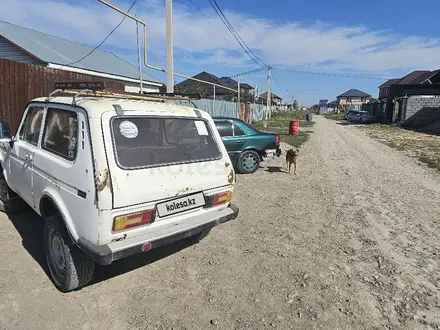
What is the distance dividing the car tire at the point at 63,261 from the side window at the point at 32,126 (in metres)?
1.06

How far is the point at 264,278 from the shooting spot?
318cm

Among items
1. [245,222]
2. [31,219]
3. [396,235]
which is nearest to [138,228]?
[245,222]

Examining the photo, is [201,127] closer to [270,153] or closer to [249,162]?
[249,162]

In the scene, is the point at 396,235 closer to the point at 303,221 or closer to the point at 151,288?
the point at 303,221

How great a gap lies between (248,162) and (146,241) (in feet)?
18.0

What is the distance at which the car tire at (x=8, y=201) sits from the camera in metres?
4.42

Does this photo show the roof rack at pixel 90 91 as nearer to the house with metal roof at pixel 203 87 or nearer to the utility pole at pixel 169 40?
the utility pole at pixel 169 40

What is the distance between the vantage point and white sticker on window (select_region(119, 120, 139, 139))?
2734mm

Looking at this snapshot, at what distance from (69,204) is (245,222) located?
A: 2.74m

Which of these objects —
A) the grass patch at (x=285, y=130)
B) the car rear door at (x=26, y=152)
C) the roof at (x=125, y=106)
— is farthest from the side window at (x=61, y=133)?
the grass patch at (x=285, y=130)

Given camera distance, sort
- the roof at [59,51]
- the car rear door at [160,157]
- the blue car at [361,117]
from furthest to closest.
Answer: the blue car at [361,117]
the roof at [59,51]
the car rear door at [160,157]

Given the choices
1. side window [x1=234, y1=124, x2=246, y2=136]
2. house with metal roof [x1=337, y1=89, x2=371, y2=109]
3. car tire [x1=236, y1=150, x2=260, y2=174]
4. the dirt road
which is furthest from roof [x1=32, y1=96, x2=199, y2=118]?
house with metal roof [x1=337, y1=89, x2=371, y2=109]

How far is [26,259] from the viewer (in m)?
3.42

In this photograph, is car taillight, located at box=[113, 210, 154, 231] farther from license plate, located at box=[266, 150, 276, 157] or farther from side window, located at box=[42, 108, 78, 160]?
license plate, located at box=[266, 150, 276, 157]
